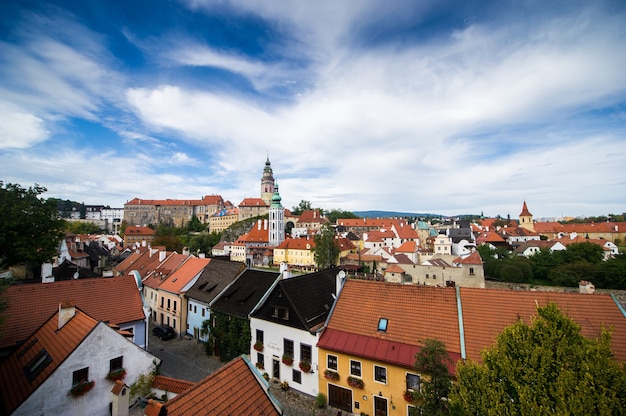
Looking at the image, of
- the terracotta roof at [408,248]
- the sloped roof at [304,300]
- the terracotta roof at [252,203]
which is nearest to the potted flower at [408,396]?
the sloped roof at [304,300]

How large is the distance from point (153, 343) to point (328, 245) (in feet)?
122

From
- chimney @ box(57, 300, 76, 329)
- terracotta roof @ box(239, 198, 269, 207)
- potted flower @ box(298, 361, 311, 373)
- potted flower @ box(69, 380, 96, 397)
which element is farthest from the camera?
terracotta roof @ box(239, 198, 269, 207)

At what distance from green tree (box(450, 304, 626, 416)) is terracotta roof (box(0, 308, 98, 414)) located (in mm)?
13013

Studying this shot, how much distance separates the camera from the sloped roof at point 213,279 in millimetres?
23016

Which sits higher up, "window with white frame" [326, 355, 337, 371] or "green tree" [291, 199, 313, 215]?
"green tree" [291, 199, 313, 215]

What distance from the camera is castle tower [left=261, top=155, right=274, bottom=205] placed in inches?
5438

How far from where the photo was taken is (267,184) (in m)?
141

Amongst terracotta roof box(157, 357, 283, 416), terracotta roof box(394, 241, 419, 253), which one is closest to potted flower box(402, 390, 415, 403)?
terracotta roof box(157, 357, 283, 416)

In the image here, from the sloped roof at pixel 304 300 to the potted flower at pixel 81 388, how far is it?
9079 mm

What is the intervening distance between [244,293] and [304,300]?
5.29m

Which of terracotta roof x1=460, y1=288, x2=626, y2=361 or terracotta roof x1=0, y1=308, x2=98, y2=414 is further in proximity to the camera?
terracotta roof x1=460, y1=288, x2=626, y2=361

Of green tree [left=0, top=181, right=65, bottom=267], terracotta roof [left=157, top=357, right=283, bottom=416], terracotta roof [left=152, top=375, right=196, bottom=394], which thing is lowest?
terracotta roof [left=152, top=375, right=196, bottom=394]

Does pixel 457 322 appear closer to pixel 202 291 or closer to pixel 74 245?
pixel 202 291

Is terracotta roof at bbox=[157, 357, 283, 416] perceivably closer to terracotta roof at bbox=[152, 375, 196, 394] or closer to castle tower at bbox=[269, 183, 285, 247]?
terracotta roof at bbox=[152, 375, 196, 394]
